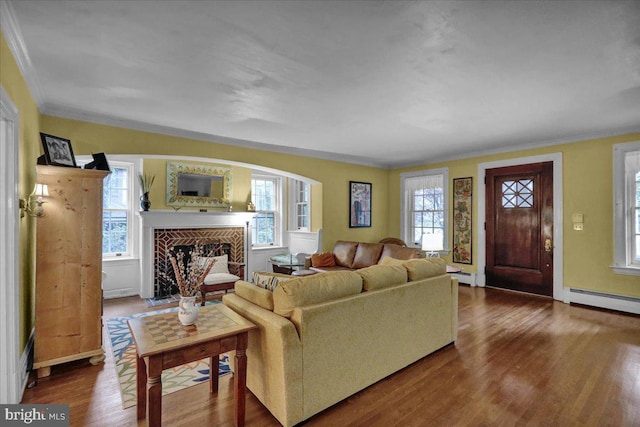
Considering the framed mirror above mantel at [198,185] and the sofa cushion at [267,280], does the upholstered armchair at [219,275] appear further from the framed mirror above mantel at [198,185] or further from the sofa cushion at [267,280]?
the sofa cushion at [267,280]

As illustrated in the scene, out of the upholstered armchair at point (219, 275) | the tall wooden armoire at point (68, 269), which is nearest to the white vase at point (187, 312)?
the tall wooden armoire at point (68, 269)

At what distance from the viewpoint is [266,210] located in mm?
6637

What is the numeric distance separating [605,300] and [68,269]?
631 centimetres

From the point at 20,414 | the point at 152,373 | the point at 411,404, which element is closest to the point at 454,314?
the point at 411,404

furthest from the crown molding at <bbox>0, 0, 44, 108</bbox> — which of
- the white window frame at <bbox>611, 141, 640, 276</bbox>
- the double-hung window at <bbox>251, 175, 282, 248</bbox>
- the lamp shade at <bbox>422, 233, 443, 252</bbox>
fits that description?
the white window frame at <bbox>611, 141, 640, 276</bbox>

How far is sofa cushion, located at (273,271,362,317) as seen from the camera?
2010 mm

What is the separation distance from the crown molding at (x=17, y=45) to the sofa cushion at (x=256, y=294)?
2151 millimetres

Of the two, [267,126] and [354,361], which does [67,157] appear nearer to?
[267,126]

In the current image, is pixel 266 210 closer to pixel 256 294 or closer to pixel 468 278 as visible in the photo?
pixel 468 278

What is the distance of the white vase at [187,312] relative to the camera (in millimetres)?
1972

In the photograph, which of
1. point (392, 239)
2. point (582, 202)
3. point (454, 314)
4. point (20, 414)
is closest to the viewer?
point (20, 414)

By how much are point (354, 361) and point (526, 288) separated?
13.7 ft

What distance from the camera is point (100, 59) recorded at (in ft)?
7.47

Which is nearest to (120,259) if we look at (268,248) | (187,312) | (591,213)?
(268,248)
